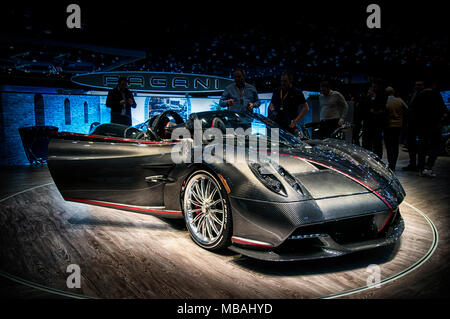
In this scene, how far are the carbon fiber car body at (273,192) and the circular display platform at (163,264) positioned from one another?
176 millimetres

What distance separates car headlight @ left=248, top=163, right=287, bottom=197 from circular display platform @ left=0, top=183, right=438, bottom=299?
54 centimetres

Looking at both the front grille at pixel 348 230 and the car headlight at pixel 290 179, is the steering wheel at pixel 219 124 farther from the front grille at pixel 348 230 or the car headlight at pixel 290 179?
the front grille at pixel 348 230

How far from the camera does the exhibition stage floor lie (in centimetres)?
192

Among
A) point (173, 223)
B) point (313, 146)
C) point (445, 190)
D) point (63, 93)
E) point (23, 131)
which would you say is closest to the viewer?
point (313, 146)

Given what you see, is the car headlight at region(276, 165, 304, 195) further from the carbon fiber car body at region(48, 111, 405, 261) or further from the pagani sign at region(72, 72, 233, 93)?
the pagani sign at region(72, 72, 233, 93)

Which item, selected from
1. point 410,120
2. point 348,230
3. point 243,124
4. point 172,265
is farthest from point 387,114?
point 172,265

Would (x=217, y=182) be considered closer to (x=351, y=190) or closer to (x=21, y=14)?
(x=351, y=190)

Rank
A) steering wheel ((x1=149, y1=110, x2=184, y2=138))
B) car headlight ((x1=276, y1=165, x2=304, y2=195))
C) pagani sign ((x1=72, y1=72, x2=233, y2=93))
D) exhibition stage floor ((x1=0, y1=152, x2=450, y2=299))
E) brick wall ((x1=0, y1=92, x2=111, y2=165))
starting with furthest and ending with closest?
pagani sign ((x1=72, y1=72, x2=233, y2=93)) → brick wall ((x1=0, y1=92, x2=111, y2=165)) → steering wheel ((x1=149, y1=110, x2=184, y2=138)) → car headlight ((x1=276, y1=165, x2=304, y2=195)) → exhibition stage floor ((x1=0, y1=152, x2=450, y2=299))

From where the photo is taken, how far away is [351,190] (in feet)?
7.37

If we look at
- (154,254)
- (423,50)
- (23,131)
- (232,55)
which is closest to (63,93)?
(23,131)

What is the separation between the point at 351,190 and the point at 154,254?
1.48m

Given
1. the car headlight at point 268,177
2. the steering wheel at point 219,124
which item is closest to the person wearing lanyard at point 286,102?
the steering wheel at point 219,124

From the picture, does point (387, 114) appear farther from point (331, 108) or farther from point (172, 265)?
point (172, 265)

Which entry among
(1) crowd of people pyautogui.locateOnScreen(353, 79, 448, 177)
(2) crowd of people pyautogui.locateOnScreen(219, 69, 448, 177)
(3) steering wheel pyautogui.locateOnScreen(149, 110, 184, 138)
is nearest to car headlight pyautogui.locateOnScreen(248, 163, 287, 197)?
(3) steering wheel pyautogui.locateOnScreen(149, 110, 184, 138)
